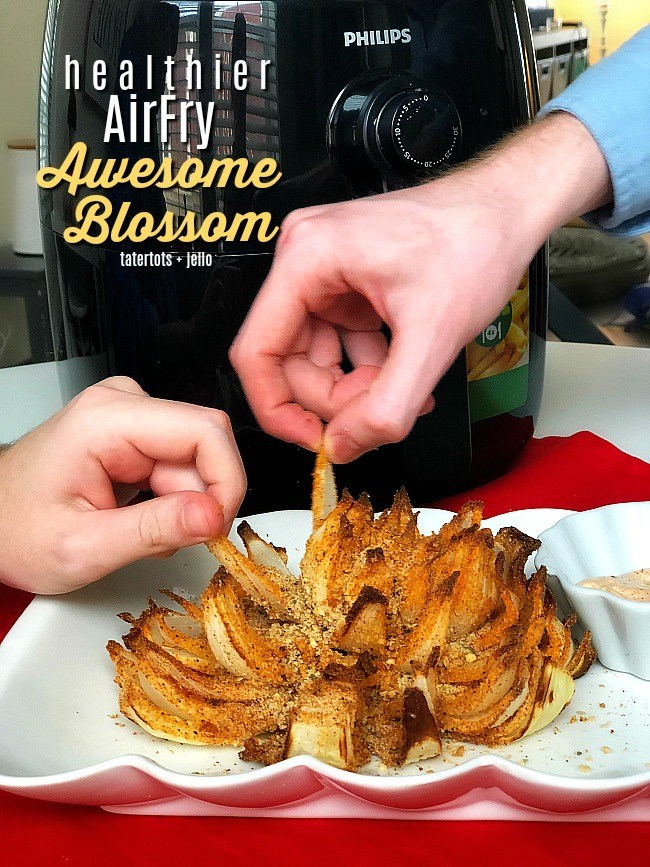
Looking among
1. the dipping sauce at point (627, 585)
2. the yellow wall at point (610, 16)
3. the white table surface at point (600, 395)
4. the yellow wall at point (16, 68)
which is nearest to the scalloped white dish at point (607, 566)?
the dipping sauce at point (627, 585)

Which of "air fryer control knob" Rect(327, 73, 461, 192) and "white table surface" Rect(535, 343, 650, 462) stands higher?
"air fryer control knob" Rect(327, 73, 461, 192)

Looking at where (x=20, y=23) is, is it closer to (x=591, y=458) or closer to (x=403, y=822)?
(x=591, y=458)

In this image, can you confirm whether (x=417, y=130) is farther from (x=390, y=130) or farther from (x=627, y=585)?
(x=627, y=585)

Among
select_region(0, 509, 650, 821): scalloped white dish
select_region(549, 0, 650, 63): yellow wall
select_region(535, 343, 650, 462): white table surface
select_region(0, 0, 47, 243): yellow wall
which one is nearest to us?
select_region(0, 509, 650, 821): scalloped white dish

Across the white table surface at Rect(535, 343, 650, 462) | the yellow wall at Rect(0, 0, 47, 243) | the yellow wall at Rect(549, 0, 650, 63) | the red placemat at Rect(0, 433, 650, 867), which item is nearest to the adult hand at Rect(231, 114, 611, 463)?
the red placemat at Rect(0, 433, 650, 867)

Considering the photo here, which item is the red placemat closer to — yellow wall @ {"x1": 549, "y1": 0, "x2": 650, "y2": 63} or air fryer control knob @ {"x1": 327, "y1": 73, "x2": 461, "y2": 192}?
air fryer control knob @ {"x1": 327, "y1": 73, "x2": 461, "y2": 192}

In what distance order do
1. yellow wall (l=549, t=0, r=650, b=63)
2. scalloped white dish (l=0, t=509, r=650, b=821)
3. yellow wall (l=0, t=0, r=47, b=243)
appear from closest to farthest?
scalloped white dish (l=0, t=509, r=650, b=821) → yellow wall (l=0, t=0, r=47, b=243) → yellow wall (l=549, t=0, r=650, b=63)

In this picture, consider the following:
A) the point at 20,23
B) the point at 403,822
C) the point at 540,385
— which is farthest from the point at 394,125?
the point at 20,23
